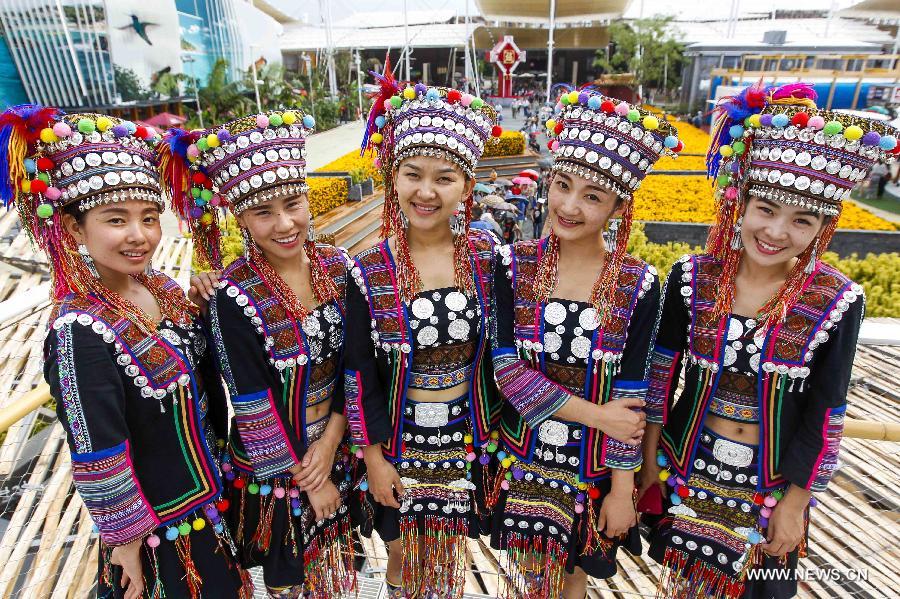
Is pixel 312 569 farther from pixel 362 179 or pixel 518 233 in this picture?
pixel 362 179

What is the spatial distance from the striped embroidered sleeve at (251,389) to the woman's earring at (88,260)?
Answer: 37 centimetres

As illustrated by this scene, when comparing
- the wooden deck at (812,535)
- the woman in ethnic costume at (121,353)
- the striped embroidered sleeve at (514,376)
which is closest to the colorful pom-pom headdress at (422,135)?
the striped embroidered sleeve at (514,376)

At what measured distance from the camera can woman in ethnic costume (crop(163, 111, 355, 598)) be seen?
6.13ft

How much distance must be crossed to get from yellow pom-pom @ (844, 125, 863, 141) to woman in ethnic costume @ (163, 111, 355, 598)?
5.68ft

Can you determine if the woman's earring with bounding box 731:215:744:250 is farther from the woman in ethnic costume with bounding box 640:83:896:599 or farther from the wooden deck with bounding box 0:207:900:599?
the wooden deck with bounding box 0:207:900:599

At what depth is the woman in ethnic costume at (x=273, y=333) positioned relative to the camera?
1869 millimetres

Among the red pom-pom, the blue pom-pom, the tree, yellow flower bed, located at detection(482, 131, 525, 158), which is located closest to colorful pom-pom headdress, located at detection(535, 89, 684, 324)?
the red pom-pom

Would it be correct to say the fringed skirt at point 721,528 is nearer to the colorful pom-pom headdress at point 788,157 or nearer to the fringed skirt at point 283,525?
the colorful pom-pom headdress at point 788,157

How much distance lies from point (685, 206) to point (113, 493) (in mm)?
7601

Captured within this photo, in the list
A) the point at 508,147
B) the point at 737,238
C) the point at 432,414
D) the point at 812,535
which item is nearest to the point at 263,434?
the point at 432,414

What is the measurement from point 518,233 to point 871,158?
21.9 feet

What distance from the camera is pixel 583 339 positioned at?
75.5 inches

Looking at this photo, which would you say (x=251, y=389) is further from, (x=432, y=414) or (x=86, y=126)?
(x=86, y=126)

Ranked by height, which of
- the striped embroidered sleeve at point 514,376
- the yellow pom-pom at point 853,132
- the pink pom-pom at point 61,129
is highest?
the pink pom-pom at point 61,129
